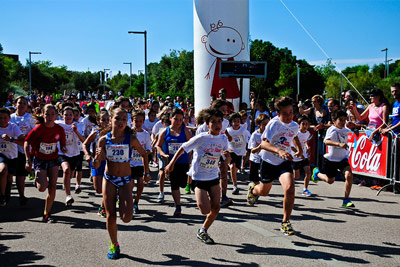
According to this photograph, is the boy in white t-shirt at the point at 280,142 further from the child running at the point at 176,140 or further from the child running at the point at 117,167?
the child running at the point at 117,167

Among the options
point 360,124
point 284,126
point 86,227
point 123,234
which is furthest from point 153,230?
point 360,124

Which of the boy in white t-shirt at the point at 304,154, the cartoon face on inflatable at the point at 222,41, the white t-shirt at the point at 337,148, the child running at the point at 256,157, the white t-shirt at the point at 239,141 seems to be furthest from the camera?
the cartoon face on inflatable at the point at 222,41

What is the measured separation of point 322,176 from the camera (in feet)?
29.0

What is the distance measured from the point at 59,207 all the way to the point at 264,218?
3944mm

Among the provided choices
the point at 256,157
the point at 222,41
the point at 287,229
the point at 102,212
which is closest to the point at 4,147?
the point at 102,212

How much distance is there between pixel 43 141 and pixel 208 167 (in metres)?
3.11

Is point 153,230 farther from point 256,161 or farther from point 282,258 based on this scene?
point 256,161

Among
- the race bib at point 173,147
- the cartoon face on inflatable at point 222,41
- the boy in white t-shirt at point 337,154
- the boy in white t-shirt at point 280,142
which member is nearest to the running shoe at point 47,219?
the race bib at point 173,147

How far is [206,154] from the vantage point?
19.8 ft

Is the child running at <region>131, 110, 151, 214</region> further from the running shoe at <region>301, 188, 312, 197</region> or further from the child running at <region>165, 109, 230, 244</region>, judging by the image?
the running shoe at <region>301, 188, 312, 197</region>

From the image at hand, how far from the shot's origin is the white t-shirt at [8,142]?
8156 millimetres

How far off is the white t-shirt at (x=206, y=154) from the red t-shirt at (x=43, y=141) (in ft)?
8.62

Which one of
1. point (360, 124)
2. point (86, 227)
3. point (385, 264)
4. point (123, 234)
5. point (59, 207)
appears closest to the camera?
point (385, 264)

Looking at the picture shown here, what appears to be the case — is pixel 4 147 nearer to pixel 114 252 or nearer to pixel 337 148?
pixel 114 252
